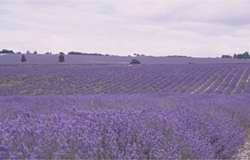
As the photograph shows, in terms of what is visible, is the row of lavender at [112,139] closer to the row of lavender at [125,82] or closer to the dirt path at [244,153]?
the dirt path at [244,153]

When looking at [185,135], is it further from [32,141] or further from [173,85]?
[173,85]

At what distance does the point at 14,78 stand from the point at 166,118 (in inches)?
1084

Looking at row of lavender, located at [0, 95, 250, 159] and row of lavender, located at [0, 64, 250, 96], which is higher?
row of lavender, located at [0, 95, 250, 159]

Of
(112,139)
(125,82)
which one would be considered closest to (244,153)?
(112,139)

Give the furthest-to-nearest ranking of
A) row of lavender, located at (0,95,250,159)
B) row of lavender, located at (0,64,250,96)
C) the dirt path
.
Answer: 1. row of lavender, located at (0,64,250,96)
2. the dirt path
3. row of lavender, located at (0,95,250,159)

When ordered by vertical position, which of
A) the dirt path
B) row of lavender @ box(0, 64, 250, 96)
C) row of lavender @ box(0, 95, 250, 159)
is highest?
row of lavender @ box(0, 95, 250, 159)

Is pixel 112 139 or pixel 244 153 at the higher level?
pixel 112 139

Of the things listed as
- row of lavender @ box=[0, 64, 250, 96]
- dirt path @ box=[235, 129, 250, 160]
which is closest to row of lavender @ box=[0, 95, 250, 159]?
dirt path @ box=[235, 129, 250, 160]

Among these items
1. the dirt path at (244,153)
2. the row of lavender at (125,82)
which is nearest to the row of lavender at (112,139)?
the dirt path at (244,153)

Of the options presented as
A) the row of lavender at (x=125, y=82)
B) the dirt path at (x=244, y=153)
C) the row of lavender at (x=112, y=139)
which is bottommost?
the row of lavender at (x=125, y=82)

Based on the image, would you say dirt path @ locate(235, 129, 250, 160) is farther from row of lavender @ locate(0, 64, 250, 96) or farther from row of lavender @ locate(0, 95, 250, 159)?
row of lavender @ locate(0, 64, 250, 96)

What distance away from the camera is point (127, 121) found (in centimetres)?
594

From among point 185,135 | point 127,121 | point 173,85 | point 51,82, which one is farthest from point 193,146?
point 51,82

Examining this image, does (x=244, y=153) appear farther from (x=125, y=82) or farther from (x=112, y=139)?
(x=125, y=82)
